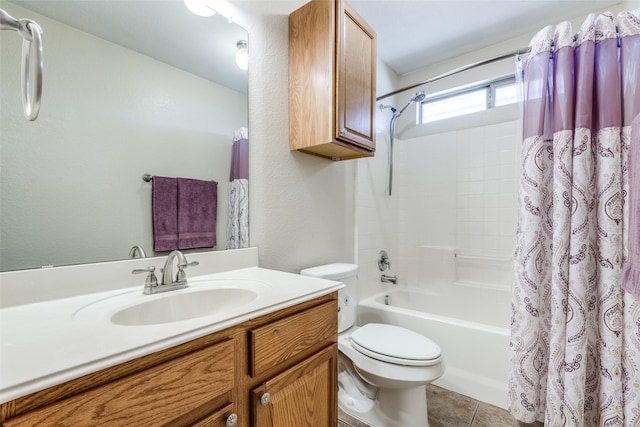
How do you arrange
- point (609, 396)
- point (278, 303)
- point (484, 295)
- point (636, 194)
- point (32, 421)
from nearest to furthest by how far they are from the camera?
point (32, 421)
point (636, 194)
point (278, 303)
point (609, 396)
point (484, 295)

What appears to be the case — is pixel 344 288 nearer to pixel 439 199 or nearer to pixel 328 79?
pixel 328 79

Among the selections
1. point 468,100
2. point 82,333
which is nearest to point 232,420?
point 82,333

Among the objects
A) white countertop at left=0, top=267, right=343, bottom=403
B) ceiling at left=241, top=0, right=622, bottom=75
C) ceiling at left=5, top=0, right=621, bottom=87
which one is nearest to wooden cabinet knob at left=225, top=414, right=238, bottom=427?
white countertop at left=0, top=267, right=343, bottom=403

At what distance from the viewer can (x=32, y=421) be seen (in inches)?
16.4

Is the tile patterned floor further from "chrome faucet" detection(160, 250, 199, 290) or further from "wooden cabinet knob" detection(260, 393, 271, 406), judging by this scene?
"chrome faucet" detection(160, 250, 199, 290)

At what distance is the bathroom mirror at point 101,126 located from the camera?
2.55 ft

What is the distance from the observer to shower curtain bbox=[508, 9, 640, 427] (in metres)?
1.10

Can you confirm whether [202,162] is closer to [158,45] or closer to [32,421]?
[158,45]

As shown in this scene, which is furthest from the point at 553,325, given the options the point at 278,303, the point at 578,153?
the point at 278,303

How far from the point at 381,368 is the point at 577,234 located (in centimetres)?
100

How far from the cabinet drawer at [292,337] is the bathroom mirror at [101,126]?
55cm

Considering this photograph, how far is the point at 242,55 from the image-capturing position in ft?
4.24

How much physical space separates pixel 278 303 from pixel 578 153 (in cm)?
136

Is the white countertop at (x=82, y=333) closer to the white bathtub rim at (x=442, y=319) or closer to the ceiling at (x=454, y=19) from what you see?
the white bathtub rim at (x=442, y=319)
